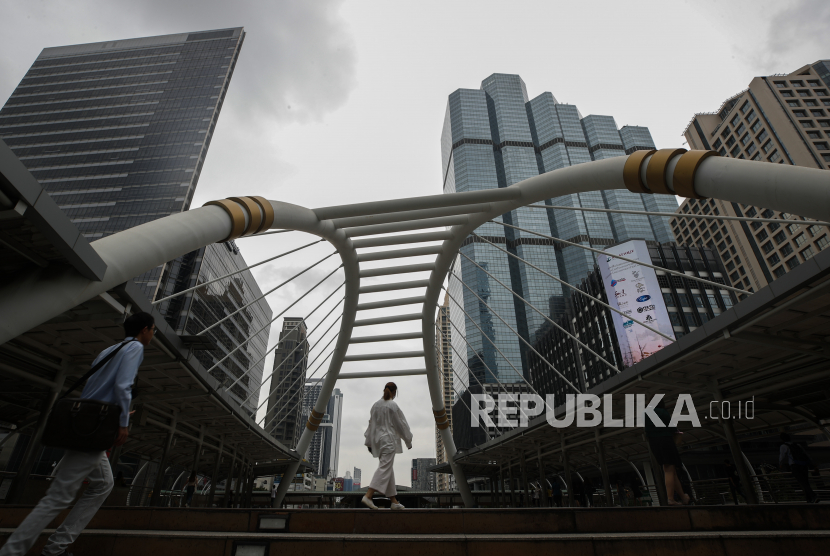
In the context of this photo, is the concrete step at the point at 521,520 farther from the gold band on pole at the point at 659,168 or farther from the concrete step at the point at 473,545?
the gold band on pole at the point at 659,168

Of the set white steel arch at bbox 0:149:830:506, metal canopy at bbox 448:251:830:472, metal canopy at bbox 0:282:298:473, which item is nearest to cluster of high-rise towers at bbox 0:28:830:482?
white steel arch at bbox 0:149:830:506

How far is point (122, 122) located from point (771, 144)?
11509 cm

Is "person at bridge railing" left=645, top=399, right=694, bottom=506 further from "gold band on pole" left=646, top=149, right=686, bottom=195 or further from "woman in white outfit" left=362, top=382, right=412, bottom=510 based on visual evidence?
"woman in white outfit" left=362, top=382, right=412, bottom=510

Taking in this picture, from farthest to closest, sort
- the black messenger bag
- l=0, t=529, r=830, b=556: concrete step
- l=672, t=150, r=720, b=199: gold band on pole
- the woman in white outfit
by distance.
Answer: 1. the woman in white outfit
2. l=672, t=150, r=720, b=199: gold band on pole
3. l=0, t=529, r=830, b=556: concrete step
4. the black messenger bag

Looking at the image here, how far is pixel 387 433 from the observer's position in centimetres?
739

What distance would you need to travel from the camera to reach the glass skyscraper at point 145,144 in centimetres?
6566

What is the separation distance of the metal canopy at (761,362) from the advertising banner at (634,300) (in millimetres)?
47781

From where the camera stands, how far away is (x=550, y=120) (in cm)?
13725

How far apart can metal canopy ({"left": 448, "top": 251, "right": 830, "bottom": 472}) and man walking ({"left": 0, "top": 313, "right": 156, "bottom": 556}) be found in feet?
25.3

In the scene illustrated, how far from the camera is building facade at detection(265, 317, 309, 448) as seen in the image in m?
16.3

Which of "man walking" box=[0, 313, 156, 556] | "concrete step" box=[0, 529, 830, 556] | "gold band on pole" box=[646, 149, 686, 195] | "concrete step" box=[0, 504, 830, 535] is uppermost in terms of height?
"gold band on pole" box=[646, 149, 686, 195]

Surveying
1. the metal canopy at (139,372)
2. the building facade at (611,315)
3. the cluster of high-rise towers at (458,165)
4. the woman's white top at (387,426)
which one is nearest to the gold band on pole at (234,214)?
the metal canopy at (139,372)
